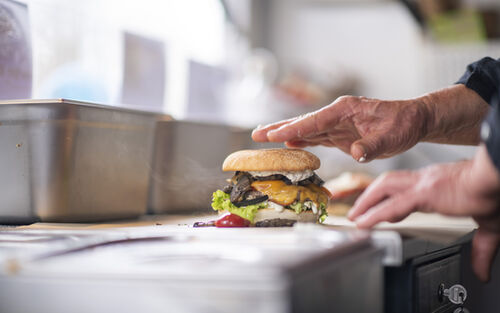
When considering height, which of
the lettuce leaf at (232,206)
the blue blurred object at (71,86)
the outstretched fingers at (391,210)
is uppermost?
the blue blurred object at (71,86)

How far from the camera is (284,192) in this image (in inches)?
61.6

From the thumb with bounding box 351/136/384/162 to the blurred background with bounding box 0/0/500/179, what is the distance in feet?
2.87

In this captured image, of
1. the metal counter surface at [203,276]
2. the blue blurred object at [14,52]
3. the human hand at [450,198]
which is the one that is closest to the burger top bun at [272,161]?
the human hand at [450,198]

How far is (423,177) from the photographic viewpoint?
1138 mm

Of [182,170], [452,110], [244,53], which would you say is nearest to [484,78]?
[452,110]

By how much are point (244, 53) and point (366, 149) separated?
384cm

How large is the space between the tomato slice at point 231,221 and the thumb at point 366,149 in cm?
34

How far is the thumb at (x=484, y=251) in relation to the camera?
1.23 metres

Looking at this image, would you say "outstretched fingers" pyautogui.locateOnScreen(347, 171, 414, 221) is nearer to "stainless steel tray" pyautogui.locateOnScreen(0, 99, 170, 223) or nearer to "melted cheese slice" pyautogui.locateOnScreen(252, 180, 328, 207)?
"melted cheese slice" pyautogui.locateOnScreen(252, 180, 328, 207)

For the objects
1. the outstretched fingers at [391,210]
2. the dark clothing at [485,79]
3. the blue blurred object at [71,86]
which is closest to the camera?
the outstretched fingers at [391,210]

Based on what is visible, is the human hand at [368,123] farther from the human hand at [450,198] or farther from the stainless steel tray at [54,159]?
the stainless steel tray at [54,159]

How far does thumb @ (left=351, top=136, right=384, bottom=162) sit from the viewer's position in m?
1.40

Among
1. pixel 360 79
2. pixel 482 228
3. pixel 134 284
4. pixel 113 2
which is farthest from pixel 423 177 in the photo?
pixel 360 79

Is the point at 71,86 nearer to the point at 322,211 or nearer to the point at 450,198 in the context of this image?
the point at 322,211
